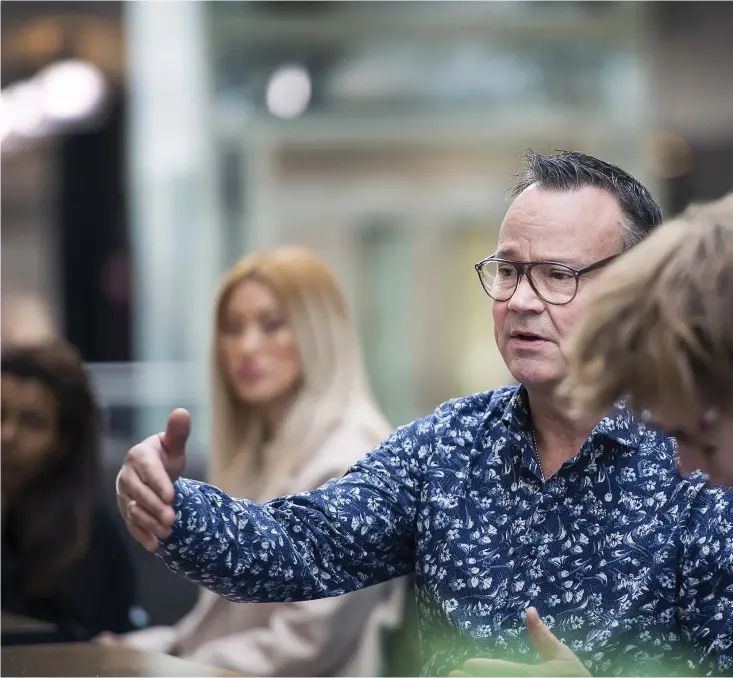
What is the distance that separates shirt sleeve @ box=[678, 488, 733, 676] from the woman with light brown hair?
34 centimetres

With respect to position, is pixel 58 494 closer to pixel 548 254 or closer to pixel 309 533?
pixel 309 533

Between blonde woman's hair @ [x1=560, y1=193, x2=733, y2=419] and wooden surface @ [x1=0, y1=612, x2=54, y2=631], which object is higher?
blonde woman's hair @ [x1=560, y1=193, x2=733, y2=419]

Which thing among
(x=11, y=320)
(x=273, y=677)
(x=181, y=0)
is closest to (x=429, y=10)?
(x=181, y=0)

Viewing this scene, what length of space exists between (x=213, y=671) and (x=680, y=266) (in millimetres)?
1153

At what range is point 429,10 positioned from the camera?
931cm

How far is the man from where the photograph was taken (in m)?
1.62

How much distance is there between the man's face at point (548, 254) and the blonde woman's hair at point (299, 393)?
142cm

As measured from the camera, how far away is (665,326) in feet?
3.93

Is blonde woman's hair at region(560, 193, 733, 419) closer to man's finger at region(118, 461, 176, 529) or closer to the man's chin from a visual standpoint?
the man's chin

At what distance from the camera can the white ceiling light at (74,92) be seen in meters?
9.02

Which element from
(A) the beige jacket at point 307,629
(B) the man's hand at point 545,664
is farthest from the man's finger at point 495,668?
(A) the beige jacket at point 307,629

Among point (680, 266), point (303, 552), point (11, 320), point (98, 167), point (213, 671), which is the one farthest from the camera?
point (98, 167)

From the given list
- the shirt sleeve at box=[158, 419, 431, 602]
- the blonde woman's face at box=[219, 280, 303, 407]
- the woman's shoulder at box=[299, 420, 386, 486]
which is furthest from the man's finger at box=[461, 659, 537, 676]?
the blonde woman's face at box=[219, 280, 303, 407]

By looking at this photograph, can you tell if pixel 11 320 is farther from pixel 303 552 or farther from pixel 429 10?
pixel 303 552
